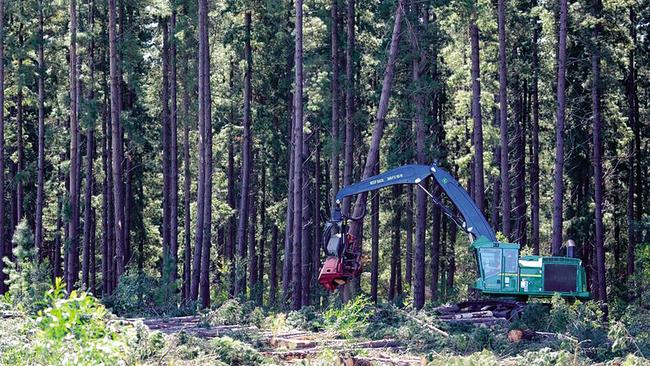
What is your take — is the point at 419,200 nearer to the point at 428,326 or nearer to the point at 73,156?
the point at 73,156

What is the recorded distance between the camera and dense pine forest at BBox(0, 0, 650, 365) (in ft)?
87.5

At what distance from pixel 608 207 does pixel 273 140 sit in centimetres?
1397

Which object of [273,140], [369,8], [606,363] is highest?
[369,8]

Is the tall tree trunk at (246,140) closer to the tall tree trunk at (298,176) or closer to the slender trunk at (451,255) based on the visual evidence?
the tall tree trunk at (298,176)

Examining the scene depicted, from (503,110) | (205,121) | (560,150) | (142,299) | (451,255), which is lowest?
(142,299)

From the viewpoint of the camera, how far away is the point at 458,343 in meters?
18.9

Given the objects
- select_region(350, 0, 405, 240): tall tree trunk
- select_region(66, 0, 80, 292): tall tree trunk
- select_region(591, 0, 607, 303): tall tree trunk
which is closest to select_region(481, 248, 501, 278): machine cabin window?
select_region(350, 0, 405, 240): tall tree trunk

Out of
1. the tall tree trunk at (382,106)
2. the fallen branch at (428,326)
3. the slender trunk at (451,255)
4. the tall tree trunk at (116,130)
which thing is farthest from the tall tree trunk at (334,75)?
the fallen branch at (428,326)

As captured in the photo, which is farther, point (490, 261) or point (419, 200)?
point (419, 200)

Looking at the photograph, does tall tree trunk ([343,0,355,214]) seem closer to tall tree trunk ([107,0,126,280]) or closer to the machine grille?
tall tree trunk ([107,0,126,280])

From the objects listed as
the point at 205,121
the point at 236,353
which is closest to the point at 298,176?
the point at 205,121

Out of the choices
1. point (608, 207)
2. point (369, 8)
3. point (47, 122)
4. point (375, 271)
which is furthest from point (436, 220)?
point (47, 122)

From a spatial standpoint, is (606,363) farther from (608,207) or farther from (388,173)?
(608,207)

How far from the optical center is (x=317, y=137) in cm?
4450
